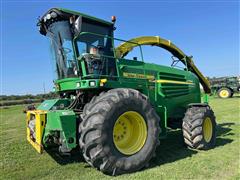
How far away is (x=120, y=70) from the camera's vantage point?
6.57m

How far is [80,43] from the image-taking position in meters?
6.18

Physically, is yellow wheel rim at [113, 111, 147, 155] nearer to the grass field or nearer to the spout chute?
the grass field

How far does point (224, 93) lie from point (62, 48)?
26.9 m

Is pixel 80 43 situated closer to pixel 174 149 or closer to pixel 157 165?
pixel 157 165

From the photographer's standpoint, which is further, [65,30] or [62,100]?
[62,100]

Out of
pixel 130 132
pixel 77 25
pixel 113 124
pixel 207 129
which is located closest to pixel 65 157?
pixel 130 132

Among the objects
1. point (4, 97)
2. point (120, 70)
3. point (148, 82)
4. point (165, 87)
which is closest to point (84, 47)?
point (120, 70)

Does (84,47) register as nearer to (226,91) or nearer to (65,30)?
(65,30)

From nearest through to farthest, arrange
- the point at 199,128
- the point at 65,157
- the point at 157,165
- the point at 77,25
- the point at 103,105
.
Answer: the point at 103,105
the point at 157,165
the point at 77,25
the point at 65,157
the point at 199,128

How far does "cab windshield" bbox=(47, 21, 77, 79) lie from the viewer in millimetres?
6190

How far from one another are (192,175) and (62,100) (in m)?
3.32

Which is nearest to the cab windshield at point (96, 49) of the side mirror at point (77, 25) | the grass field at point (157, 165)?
the side mirror at point (77, 25)

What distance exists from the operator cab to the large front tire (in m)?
0.86

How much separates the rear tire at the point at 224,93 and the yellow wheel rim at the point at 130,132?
26308 millimetres
